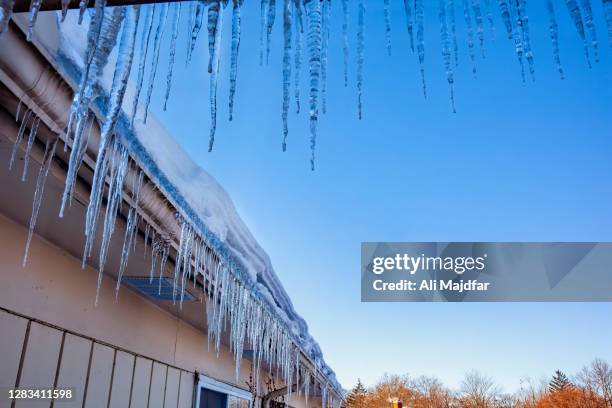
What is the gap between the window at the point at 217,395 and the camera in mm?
5892

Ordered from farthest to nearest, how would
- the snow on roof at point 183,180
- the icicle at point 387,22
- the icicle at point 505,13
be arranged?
the snow on roof at point 183,180 → the icicle at point 387,22 → the icicle at point 505,13

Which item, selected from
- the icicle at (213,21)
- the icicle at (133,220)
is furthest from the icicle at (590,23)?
the icicle at (133,220)

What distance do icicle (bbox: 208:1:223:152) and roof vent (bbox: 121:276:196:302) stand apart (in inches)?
101

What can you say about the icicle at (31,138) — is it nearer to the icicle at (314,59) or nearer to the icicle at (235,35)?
the icicle at (235,35)

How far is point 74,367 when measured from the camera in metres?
3.54

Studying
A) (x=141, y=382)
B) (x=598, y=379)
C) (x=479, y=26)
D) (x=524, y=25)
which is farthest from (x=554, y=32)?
(x=598, y=379)

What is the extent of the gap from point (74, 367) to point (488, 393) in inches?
1445

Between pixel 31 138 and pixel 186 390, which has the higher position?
pixel 31 138

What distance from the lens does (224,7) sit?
4.43 ft

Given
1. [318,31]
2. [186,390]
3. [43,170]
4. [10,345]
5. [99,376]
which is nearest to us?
[318,31]

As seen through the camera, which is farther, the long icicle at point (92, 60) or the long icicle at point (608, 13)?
the long icicle at point (92, 60)

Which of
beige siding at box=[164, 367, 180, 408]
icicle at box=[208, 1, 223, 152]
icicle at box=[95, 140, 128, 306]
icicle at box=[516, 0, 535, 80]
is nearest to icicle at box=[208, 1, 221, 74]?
icicle at box=[208, 1, 223, 152]

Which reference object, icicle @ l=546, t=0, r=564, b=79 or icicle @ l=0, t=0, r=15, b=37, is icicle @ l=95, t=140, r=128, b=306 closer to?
icicle @ l=0, t=0, r=15, b=37

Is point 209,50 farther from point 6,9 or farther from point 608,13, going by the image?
point 608,13
